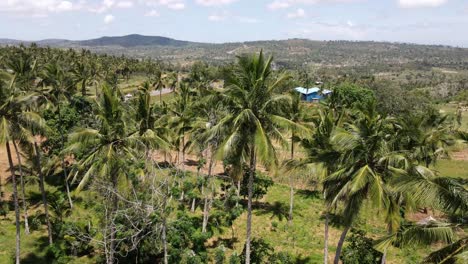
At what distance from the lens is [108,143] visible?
49.3 feet

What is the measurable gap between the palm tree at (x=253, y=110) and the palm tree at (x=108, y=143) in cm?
378

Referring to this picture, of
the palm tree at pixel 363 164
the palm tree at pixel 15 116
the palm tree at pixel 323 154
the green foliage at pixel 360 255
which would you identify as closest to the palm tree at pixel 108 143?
the palm tree at pixel 15 116

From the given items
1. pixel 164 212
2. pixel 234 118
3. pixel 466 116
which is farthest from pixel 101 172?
pixel 466 116

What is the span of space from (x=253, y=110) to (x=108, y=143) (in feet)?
19.7

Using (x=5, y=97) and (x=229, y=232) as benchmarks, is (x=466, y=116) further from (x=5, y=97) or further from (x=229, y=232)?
(x=5, y=97)

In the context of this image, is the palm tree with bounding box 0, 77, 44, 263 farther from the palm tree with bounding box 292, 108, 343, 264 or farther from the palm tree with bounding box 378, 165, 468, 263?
the palm tree with bounding box 378, 165, 468, 263

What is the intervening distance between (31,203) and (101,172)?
20.3 metres

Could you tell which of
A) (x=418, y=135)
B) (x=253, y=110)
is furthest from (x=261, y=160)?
(x=418, y=135)

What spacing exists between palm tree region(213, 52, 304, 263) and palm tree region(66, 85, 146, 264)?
378 centimetres

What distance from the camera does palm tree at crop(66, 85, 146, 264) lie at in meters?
14.5

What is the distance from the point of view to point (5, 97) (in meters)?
16.2

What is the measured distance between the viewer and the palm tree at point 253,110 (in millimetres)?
13531

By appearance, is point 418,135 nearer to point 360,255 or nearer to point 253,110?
point 360,255

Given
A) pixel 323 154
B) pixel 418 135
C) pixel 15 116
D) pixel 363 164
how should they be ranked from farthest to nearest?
1. pixel 15 116
2. pixel 418 135
3. pixel 323 154
4. pixel 363 164
